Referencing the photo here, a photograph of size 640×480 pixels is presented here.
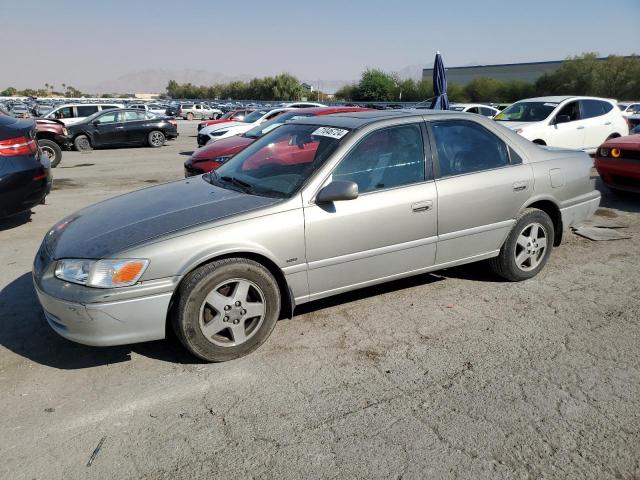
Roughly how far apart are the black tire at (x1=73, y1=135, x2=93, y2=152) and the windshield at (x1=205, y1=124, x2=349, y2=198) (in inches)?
560

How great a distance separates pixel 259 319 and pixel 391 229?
Result: 1.19 metres

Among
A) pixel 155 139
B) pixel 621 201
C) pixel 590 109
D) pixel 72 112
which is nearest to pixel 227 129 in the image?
pixel 155 139

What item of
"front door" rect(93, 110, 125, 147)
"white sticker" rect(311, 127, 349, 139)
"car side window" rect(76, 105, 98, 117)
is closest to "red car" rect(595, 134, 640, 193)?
"white sticker" rect(311, 127, 349, 139)

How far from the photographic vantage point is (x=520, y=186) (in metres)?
4.33

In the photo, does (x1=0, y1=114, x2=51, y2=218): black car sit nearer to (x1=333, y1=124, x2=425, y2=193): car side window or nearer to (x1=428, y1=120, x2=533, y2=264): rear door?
(x1=333, y1=124, x2=425, y2=193): car side window

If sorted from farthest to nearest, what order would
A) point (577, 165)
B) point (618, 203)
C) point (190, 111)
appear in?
point (190, 111) < point (618, 203) < point (577, 165)

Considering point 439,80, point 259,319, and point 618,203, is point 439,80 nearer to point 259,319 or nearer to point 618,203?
point 618,203

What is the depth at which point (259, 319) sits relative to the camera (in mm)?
3350

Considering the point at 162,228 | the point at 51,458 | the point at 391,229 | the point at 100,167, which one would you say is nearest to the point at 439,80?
the point at 100,167

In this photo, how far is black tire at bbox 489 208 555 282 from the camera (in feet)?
14.4

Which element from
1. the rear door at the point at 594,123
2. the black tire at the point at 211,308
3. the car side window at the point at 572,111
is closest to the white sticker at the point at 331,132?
the black tire at the point at 211,308

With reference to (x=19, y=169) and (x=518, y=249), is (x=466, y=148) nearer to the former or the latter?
(x=518, y=249)

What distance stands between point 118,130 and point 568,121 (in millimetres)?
13842

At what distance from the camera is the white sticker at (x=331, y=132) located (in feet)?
12.5
